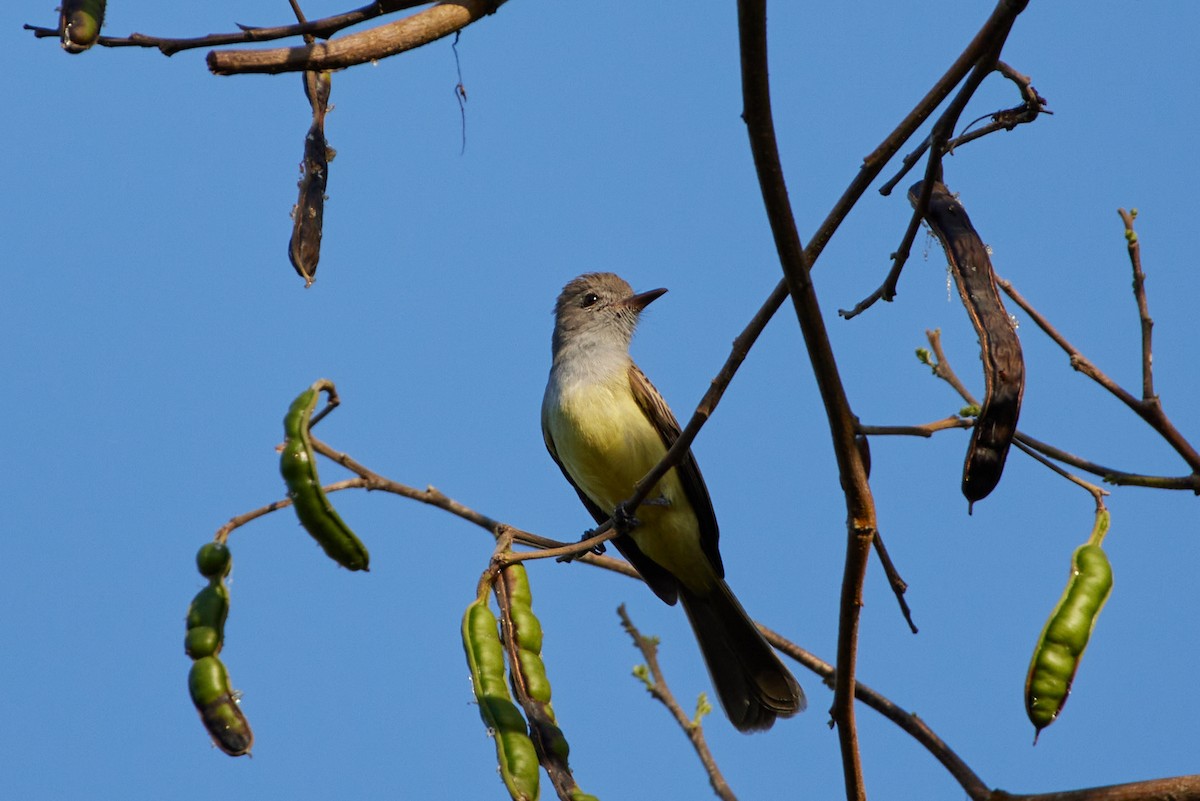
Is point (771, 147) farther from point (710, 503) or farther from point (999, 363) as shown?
point (710, 503)

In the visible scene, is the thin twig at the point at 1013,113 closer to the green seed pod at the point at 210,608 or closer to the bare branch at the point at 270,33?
the bare branch at the point at 270,33

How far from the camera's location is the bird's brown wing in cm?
699

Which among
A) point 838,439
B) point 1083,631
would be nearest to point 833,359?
point 838,439

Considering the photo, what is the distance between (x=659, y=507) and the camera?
6.96 meters

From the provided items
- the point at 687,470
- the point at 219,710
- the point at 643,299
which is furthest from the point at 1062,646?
the point at 643,299

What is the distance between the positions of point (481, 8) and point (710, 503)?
385 cm

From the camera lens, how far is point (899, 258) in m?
3.81

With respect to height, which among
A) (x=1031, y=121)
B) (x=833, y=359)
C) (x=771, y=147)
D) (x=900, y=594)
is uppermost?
(x=1031, y=121)

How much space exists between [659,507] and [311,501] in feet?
12.0

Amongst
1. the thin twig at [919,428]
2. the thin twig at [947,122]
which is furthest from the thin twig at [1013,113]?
the thin twig at [919,428]

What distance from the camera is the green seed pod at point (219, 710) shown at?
349 cm

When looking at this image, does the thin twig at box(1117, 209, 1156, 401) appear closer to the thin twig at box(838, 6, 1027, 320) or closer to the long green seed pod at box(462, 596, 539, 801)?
the thin twig at box(838, 6, 1027, 320)

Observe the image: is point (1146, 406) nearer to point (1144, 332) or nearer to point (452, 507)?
point (1144, 332)

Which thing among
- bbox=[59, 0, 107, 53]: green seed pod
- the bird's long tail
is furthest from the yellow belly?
bbox=[59, 0, 107, 53]: green seed pod
